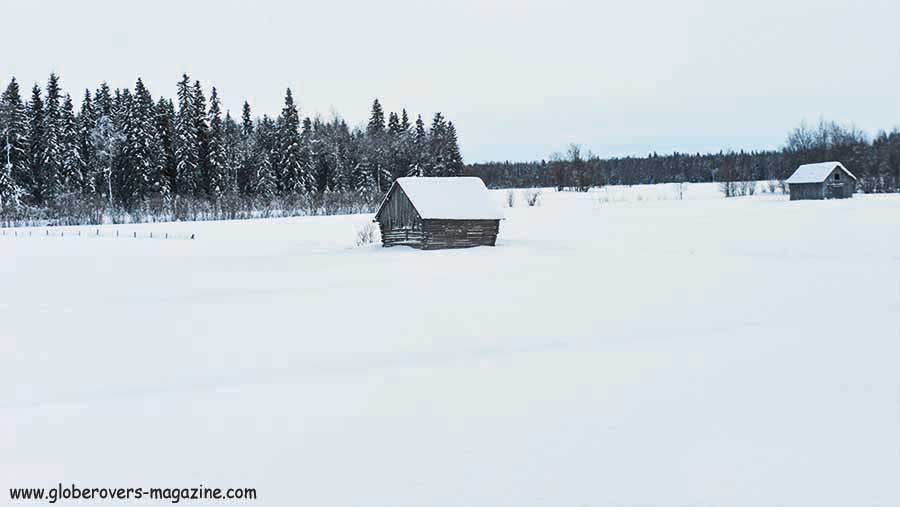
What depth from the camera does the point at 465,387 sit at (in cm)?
978

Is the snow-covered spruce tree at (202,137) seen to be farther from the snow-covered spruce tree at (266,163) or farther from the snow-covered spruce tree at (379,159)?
the snow-covered spruce tree at (379,159)

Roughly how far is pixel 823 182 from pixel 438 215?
52128 mm

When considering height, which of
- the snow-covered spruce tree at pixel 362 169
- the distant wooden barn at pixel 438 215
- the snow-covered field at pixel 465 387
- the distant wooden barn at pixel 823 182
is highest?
the snow-covered spruce tree at pixel 362 169

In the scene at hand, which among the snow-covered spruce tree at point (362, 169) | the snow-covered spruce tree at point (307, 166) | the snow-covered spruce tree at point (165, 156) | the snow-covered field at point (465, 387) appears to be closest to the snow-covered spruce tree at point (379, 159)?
the snow-covered spruce tree at point (362, 169)

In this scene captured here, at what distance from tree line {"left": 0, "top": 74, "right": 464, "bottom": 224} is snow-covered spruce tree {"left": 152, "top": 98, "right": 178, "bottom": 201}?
96mm

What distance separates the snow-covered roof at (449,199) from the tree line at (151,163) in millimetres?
28736

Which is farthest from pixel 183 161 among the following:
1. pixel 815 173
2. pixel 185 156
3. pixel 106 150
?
pixel 815 173

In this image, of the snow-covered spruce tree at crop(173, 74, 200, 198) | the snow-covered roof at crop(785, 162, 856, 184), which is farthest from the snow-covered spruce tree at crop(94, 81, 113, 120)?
the snow-covered roof at crop(785, 162, 856, 184)

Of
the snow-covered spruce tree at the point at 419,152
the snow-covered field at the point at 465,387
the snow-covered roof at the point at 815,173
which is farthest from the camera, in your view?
the snow-covered spruce tree at the point at 419,152

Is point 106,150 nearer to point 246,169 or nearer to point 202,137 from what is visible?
point 202,137

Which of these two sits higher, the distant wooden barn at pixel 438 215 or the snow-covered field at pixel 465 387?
Result: the distant wooden barn at pixel 438 215

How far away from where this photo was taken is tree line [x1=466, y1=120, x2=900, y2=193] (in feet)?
364

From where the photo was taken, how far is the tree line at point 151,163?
61125 mm

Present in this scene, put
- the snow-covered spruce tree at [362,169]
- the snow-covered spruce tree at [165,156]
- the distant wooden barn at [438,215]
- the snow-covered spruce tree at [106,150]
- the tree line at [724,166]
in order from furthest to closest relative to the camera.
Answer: the tree line at [724,166]
the snow-covered spruce tree at [362,169]
the snow-covered spruce tree at [106,150]
the snow-covered spruce tree at [165,156]
the distant wooden barn at [438,215]
